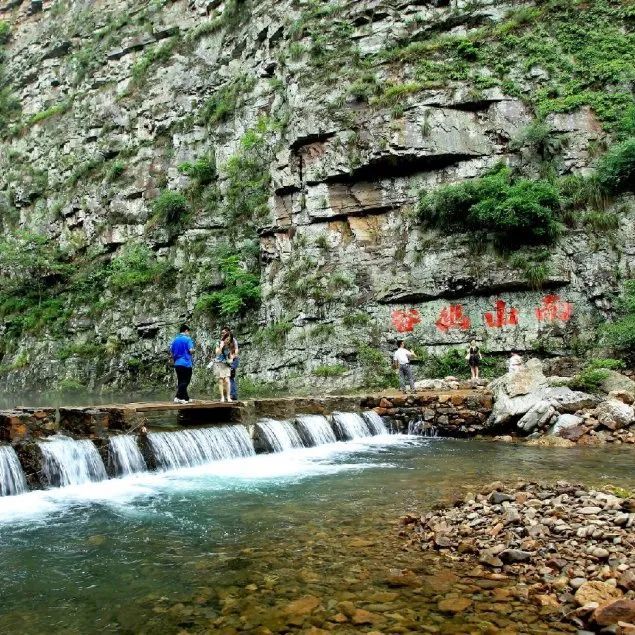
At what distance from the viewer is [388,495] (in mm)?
8109

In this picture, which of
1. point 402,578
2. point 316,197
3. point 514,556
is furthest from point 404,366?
point 402,578

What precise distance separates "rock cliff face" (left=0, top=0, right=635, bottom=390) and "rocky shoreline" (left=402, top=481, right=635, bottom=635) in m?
13.2

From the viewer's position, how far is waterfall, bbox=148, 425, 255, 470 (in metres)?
11.0

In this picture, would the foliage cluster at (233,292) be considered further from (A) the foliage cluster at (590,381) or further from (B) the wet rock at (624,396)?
(B) the wet rock at (624,396)

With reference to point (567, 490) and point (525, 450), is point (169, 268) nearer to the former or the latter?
point (525, 450)

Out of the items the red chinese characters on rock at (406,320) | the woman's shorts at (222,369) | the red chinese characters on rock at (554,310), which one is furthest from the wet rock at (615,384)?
the woman's shorts at (222,369)

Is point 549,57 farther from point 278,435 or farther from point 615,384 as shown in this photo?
point 278,435

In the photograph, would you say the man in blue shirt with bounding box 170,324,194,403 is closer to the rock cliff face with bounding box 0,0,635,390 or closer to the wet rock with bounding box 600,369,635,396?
the rock cliff face with bounding box 0,0,635,390

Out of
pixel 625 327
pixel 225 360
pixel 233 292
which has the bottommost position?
pixel 625 327

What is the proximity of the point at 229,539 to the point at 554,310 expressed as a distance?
15.7 m

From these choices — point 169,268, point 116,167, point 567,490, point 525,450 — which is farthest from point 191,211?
point 567,490

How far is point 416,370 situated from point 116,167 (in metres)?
23.8

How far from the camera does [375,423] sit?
1516 centimetres

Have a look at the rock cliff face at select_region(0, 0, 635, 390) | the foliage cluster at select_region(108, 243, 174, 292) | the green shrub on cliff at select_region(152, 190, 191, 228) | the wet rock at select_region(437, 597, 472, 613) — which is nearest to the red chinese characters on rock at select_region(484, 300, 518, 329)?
the rock cliff face at select_region(0, 0, 635, 390)
